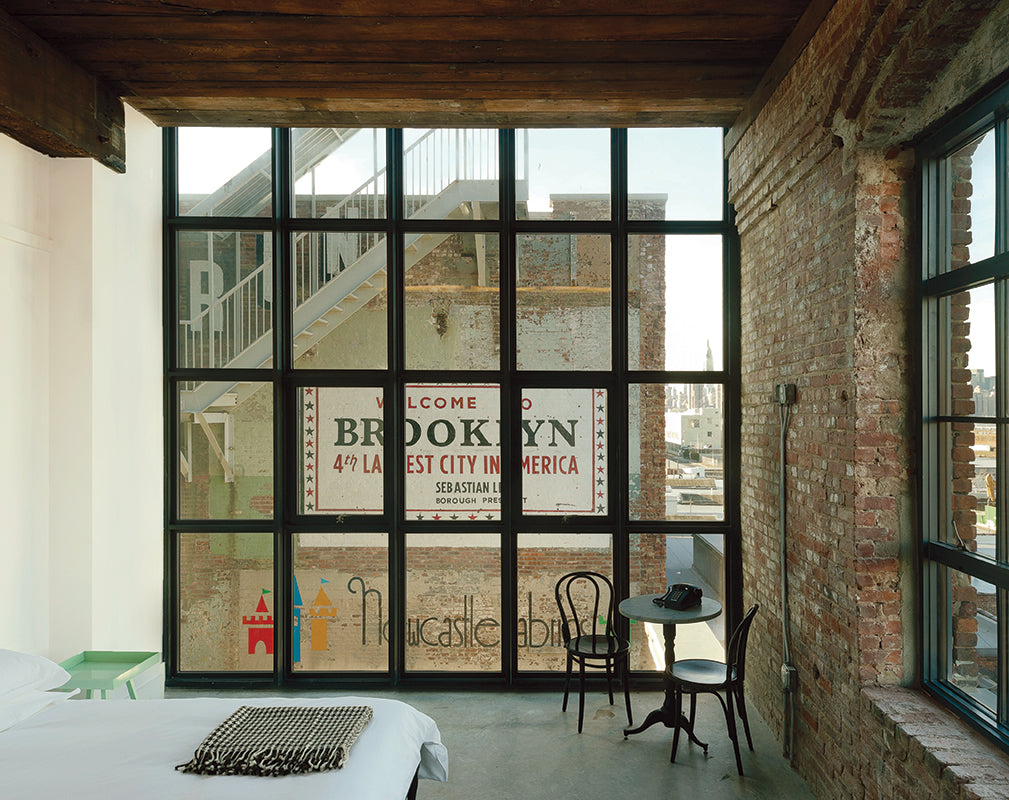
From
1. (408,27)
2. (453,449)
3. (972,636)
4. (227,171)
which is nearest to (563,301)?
(453,449)

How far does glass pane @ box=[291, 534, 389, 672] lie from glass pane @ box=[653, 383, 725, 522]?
187 cm

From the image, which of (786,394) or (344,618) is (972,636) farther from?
(344,618)

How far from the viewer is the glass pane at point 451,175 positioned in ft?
15.5

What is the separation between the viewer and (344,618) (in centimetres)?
466

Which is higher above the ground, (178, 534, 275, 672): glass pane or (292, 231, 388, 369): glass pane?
(292, 231, 388, 369): glass pane

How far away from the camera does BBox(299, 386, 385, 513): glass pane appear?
4.70 m

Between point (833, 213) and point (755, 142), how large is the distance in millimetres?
1081

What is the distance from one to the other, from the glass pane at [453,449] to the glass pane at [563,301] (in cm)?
46

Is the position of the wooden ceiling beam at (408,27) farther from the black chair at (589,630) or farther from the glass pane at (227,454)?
the black chair at (589,630)

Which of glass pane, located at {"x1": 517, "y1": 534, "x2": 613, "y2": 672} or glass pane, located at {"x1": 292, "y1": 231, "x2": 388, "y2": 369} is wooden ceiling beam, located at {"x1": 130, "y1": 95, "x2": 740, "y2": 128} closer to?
glass pane, located at {"x1": 292, "y1": 231, "x2": 388, "y2": 369}

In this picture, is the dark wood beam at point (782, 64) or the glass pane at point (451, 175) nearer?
the dark wood beam at point (782, 64)

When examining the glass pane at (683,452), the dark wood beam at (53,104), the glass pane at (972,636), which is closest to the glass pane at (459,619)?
the glass pane at (683,452)

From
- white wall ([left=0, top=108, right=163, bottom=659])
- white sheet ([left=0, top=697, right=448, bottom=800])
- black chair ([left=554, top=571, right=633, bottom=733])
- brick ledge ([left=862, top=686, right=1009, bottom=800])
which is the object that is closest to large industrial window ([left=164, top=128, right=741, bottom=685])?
black chair ([left=554, top=571, right=633, bottom=733])

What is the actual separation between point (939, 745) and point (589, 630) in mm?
2504
